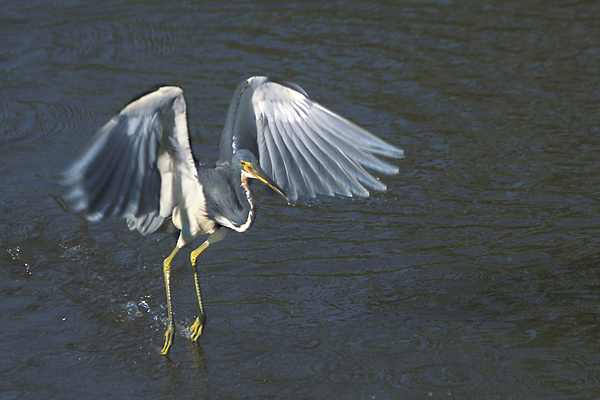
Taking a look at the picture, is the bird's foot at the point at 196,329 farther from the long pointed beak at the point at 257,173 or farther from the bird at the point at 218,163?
the long pointed beak at the point at 257,173

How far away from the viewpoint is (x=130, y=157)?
4238 mm

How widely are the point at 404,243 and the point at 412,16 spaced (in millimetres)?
3966

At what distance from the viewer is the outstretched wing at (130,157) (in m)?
4.12

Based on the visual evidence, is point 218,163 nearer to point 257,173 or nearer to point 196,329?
point 257,173

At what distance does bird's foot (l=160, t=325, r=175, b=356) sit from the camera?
4.76m

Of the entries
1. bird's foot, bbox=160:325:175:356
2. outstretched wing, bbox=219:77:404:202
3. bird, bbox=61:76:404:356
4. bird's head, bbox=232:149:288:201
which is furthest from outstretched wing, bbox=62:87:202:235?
→ bird's foot, bbox=160:325:175:356

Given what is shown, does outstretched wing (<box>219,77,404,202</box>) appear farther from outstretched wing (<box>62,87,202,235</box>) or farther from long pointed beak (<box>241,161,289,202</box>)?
outstretched wing (<box>62,87,202,235</box>)

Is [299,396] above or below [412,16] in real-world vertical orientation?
below

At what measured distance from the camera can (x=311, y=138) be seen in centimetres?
504

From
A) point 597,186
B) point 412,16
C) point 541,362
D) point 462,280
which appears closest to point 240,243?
point 462,280

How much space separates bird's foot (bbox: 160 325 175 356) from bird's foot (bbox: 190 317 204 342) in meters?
0.12

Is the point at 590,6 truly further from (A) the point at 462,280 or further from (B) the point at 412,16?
(A) the point at 462,280

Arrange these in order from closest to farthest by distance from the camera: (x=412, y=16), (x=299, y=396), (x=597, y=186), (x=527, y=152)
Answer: (x=299, y=396)
(x=597, y=186)
(x=527, y=152)
(x=412, y=16)

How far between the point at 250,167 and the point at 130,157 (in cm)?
73
